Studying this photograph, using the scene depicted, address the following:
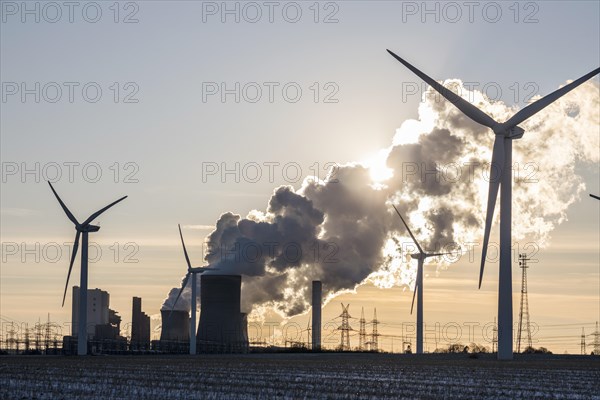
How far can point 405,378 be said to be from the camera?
65.3 m

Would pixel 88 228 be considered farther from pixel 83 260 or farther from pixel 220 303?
pixel 220 303

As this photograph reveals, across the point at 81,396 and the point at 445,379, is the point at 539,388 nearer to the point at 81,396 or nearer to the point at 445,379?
the point at 445,379

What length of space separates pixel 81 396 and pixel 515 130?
227 ft

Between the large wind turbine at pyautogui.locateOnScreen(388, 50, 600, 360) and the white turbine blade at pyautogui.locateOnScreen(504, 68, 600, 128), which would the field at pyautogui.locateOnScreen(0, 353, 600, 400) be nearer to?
the large wind turbine at pyautogui.locateOnScreen(388, 50, 600, 360)

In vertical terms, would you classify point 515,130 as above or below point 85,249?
above

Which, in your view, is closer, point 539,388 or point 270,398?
point 270,398

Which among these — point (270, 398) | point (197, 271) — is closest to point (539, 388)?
point (270, 398)

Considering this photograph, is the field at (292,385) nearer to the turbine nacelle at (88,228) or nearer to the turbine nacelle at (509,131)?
the turbine nacelle at (509,131)

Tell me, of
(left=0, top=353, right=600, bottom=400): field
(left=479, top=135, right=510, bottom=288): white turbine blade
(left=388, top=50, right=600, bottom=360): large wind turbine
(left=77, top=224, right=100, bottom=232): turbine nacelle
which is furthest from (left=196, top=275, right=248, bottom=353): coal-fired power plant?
(left=0, top=353, right=600, bottom=400): field

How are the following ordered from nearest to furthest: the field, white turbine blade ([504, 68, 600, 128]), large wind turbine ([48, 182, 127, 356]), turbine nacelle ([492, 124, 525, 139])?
the field
white turbine blade ([504, 68, 600, 128])
turbine nacelle ([492, 124, 525, 139])
large wind turbine ([48, 182, 127, 356])

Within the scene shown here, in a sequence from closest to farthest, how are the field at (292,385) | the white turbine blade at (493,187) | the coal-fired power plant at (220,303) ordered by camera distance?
1. the field at (292,385)
2. the white turbine blade at (493,187)
3. the coal-fired power plant at (220,303)

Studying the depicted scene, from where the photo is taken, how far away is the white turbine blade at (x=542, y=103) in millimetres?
98700

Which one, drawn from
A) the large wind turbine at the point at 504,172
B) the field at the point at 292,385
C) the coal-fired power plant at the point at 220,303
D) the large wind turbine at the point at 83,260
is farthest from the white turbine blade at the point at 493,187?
the coal-fired power plant at the point at 220,303

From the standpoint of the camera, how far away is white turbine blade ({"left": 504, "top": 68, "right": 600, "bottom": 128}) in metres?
98.7
